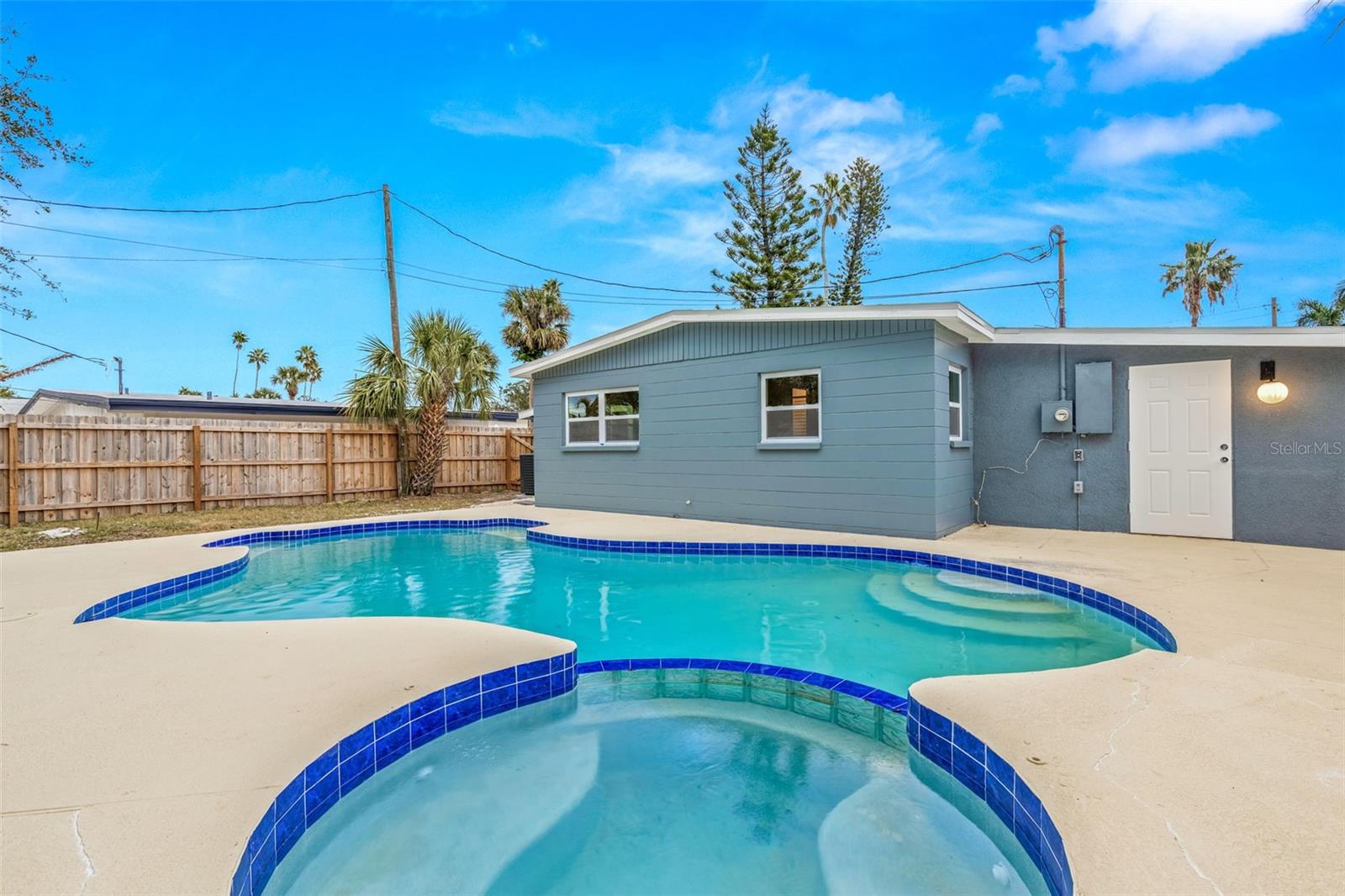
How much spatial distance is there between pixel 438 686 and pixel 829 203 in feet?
69.5

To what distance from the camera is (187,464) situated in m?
10.1

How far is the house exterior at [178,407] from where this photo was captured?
1413 cm

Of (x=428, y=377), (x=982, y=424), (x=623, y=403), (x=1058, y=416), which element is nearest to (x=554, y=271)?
(x=428, y=377)

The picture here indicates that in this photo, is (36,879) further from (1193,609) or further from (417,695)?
(1193,609)

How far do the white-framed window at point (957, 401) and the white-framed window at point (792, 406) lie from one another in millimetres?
1614

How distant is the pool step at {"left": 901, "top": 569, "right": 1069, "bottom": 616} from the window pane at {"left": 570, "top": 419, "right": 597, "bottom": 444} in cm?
606

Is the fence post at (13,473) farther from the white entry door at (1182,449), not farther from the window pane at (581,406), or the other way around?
the white entry door at (1182,449)

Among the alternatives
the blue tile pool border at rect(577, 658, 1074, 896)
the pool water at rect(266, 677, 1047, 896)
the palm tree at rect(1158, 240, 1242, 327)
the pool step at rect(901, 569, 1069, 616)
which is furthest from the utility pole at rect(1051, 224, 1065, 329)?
the pool water at rect(266, 677, 1047, 896)

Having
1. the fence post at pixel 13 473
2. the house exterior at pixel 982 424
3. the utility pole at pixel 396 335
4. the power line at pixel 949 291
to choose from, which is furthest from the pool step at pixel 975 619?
the power line at pixel 949 291

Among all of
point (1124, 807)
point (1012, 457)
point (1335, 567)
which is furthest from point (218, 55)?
point (1335, 567)

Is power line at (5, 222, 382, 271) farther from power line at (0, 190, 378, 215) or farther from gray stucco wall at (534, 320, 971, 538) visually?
gray stucco wall at (534, 320, 971, 538)

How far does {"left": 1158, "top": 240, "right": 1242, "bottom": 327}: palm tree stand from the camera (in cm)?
2031

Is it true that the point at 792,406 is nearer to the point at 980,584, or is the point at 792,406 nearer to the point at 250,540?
the point at 980,584

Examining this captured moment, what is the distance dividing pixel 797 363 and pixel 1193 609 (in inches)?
190
